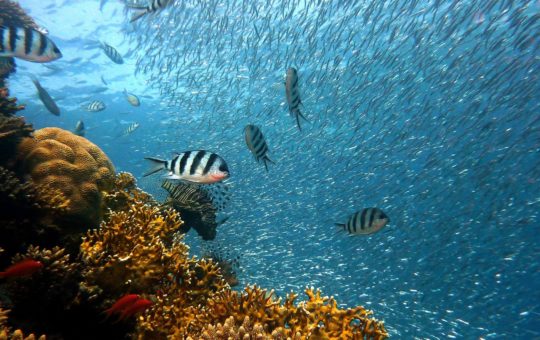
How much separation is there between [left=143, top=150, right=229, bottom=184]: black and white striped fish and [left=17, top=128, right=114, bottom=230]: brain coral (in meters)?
1.79

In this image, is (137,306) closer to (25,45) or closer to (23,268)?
(23,268)

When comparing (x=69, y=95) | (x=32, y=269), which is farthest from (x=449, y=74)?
(x=69, y=95)

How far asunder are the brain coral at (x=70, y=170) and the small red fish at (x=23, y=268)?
164 cm

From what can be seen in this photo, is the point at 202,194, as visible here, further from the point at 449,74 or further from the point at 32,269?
the point at 449,74

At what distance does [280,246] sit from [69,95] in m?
27.6

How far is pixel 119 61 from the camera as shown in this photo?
1376 centimetres

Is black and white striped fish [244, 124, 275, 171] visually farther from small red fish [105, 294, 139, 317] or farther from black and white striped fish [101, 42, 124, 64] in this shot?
black and white striped fish [101, 42, 124, 64]

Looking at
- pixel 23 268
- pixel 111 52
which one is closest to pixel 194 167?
pixel 23 268

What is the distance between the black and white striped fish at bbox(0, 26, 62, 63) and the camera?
461 cm

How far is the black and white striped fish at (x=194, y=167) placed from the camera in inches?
141

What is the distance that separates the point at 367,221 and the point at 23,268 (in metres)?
Result: 4.88

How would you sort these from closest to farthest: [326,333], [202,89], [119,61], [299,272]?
[326,333]
[119,61]
[299,272]
[202,89]

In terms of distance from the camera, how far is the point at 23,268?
2910 millimetres

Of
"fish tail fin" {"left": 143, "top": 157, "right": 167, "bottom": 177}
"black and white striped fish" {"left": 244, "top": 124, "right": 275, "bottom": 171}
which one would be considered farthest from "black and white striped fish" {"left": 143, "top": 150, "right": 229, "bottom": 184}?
"black and white striped fish" {"left": 244, "top": 124, "right": 275, "bottom": 171}
